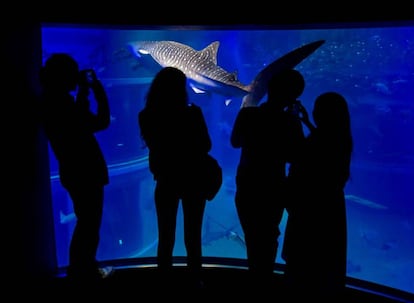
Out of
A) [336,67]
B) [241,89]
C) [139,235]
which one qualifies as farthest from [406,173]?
[241,89]

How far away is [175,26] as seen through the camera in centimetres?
273

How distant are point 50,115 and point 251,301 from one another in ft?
6.63

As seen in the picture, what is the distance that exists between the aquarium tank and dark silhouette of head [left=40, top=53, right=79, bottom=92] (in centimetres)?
68

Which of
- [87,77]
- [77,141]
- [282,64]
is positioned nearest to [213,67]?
[282,64]

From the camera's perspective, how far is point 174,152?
90.4 inches

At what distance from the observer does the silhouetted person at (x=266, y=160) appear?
85.2 inches

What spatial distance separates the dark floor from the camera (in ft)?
7.80

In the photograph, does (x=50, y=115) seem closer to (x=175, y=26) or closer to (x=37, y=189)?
(x=37, y=189)

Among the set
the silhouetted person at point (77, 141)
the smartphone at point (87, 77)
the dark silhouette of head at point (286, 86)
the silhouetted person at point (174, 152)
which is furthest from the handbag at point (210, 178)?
the smartphone at point (87, 77)

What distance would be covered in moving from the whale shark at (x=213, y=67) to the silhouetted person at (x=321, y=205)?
86cm

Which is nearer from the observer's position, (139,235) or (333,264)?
(333,264)

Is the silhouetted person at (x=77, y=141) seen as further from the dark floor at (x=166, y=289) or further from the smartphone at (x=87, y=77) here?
the dark floor at (x=166, y=289)

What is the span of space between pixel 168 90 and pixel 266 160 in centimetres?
85

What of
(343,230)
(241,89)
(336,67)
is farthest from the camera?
(336,67)
